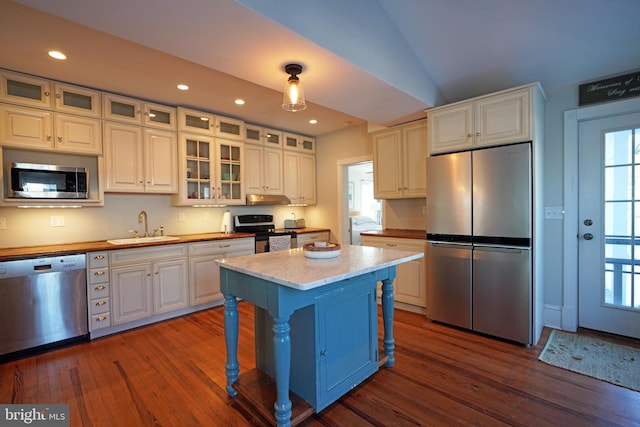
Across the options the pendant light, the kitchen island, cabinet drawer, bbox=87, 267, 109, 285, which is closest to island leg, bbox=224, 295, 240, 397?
the kitchen island

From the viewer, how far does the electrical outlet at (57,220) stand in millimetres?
3029

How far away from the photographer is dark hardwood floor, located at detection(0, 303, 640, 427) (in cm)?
174

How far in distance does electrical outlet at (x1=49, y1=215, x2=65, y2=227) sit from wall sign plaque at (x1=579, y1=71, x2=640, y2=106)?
5.18m

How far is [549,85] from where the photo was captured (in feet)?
9.39

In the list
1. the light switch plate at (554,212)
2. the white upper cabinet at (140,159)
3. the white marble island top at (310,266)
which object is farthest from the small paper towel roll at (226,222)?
the light switch plate at (554,212)

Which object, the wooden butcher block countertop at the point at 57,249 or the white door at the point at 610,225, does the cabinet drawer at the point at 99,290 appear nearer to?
the wooden butcher block countertop at the point at 57,249

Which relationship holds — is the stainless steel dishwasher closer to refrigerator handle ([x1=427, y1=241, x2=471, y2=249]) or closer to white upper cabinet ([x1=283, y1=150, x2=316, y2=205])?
white upper cabinet ([x1=283, y1=150, x2=316, y2=205])

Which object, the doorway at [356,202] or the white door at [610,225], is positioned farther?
the doorway at [356,202]

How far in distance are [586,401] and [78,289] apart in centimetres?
395

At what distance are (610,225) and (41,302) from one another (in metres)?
5.06

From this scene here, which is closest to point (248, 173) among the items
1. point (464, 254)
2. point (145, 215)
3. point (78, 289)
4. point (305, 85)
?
point (145, 215)

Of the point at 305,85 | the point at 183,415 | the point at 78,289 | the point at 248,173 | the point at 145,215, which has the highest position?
the point at 305,85

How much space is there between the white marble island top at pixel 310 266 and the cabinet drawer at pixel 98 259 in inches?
66.5

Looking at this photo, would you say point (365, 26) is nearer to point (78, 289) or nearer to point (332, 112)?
point (332, 112)
